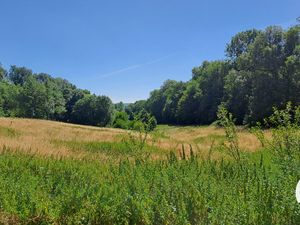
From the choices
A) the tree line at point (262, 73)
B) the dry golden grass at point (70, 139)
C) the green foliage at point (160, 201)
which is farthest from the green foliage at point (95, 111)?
the green foliage at point (160, 201)

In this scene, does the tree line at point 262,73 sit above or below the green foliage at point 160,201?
above

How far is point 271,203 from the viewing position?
3877 millimetres

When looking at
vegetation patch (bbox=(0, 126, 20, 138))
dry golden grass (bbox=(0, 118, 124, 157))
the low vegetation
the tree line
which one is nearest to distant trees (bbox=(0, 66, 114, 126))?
the tree line

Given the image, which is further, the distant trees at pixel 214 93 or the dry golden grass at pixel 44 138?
the distant trees at pixel 214 93

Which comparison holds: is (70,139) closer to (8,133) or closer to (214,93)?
(8,133)

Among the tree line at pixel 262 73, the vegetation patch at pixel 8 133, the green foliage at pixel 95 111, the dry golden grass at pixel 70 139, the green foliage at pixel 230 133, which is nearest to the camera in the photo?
the green foliage at pixel 230 133

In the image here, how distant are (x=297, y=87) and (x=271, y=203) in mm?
46828

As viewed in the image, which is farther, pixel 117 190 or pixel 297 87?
pixel 297 87

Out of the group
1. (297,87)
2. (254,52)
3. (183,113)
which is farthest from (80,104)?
(297,87)

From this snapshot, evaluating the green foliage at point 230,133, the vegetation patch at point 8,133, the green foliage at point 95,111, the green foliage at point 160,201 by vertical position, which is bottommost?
the green foliage at point 160,201

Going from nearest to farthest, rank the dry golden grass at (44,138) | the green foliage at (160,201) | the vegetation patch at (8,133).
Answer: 1. the green foliage at (160,201)
2. the dry golden grass at (44,138)
3. the vegetation patch at (8,133)

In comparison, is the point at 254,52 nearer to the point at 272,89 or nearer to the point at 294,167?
the point at 272,89

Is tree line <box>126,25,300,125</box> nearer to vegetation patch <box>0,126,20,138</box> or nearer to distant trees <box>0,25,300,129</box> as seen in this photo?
distant trees <box>0,25,300,129</box>

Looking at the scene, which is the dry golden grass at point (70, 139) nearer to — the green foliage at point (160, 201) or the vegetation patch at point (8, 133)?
the vegetation patch at point (8, 133)
